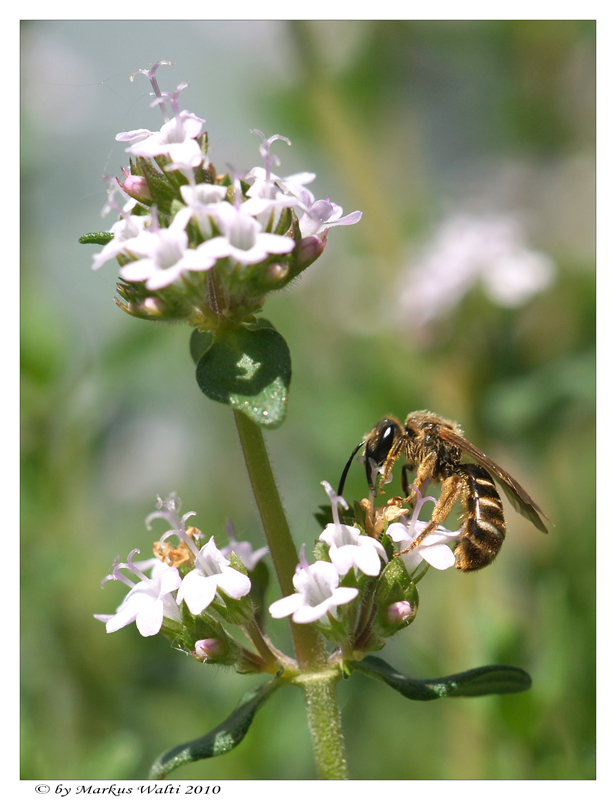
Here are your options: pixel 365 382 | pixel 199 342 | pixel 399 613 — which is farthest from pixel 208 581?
pixel 365 382

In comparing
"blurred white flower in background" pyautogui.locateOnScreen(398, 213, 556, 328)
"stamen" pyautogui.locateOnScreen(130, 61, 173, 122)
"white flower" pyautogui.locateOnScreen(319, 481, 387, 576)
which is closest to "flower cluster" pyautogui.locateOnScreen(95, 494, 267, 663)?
"white flower" pyautogui.locateOnScreen(319, 481, 387, 576)

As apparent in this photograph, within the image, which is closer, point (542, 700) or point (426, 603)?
point (542, 700)

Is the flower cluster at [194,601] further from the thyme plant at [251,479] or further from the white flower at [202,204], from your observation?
the white flower at [202,204]

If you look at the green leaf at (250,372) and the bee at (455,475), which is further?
the bee at (455,475)

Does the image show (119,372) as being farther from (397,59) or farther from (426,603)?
(397,59)

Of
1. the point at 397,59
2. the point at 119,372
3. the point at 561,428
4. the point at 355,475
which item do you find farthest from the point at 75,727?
the point at 397,59

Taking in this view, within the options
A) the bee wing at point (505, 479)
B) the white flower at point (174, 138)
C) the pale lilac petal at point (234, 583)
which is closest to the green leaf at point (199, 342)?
the white flower at point (174, 138)

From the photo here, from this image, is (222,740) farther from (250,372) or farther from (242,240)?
(242,240)
